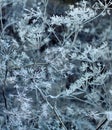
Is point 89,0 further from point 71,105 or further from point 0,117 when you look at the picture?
point 0,117

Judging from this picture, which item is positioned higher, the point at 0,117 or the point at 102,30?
→ the point at 102,30

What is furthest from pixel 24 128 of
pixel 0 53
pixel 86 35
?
pixel 86 35

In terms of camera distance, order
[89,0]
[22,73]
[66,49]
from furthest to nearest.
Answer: [89,0] < [66,49] < [22,73]

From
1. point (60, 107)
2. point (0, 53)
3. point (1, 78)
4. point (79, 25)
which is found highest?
point (79, 25)

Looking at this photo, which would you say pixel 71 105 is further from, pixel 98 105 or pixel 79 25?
pixel 79 25

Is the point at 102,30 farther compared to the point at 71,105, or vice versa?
the point at 102,30

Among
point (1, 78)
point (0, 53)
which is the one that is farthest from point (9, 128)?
point (0, 53)

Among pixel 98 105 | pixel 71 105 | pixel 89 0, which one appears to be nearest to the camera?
pixel 98 105
